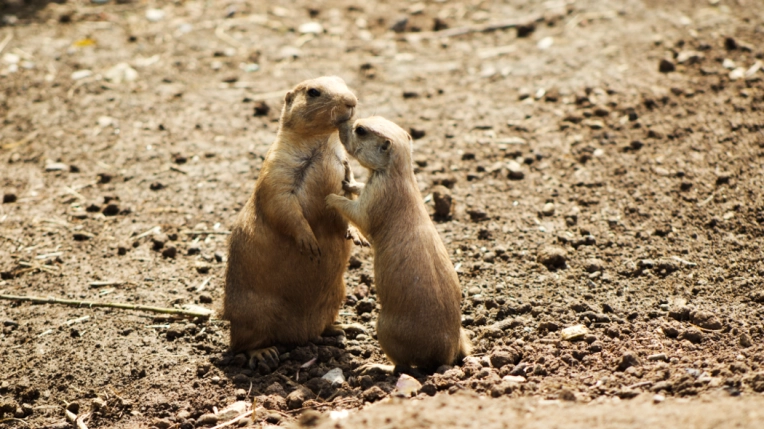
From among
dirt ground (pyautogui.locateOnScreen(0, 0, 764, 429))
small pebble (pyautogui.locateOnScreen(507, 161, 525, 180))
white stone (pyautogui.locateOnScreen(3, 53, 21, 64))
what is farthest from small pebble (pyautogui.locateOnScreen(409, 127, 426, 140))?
white stone (pyautogui.locateOnScreen(3, 53, 21, 64))

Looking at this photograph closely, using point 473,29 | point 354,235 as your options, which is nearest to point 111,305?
point 354,235

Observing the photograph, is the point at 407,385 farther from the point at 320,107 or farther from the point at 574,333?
the point at 320,107

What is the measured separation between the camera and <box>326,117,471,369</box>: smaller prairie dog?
4.62m

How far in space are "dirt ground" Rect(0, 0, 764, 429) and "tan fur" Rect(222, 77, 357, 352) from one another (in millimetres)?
298

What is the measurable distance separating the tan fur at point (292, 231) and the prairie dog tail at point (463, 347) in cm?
95

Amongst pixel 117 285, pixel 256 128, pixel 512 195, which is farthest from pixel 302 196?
pixel 256 128

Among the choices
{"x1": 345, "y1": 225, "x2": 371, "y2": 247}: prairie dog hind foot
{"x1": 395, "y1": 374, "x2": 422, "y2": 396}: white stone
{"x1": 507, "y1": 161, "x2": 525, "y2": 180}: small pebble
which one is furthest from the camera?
{"x1": 507, "y1": 161, "x2": 525, "y2": 180}: small pebble

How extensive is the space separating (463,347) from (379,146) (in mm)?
1368

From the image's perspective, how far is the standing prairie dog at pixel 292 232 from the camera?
504 cm

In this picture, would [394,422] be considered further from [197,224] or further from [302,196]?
[197,224]

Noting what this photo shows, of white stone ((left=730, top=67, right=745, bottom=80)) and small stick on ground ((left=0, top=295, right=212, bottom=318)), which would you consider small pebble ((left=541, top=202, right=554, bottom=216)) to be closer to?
small stick on ground ((left=0, top=295, right=212, bottom=318))

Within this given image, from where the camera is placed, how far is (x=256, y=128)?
8156 millimetres

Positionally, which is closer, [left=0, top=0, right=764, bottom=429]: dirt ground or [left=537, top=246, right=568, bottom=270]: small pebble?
[left=0, top=0, right=764, bottom=429]: dirt ground

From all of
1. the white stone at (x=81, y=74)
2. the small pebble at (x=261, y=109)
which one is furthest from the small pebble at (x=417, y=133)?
the white stone at (x=81, y=74)
